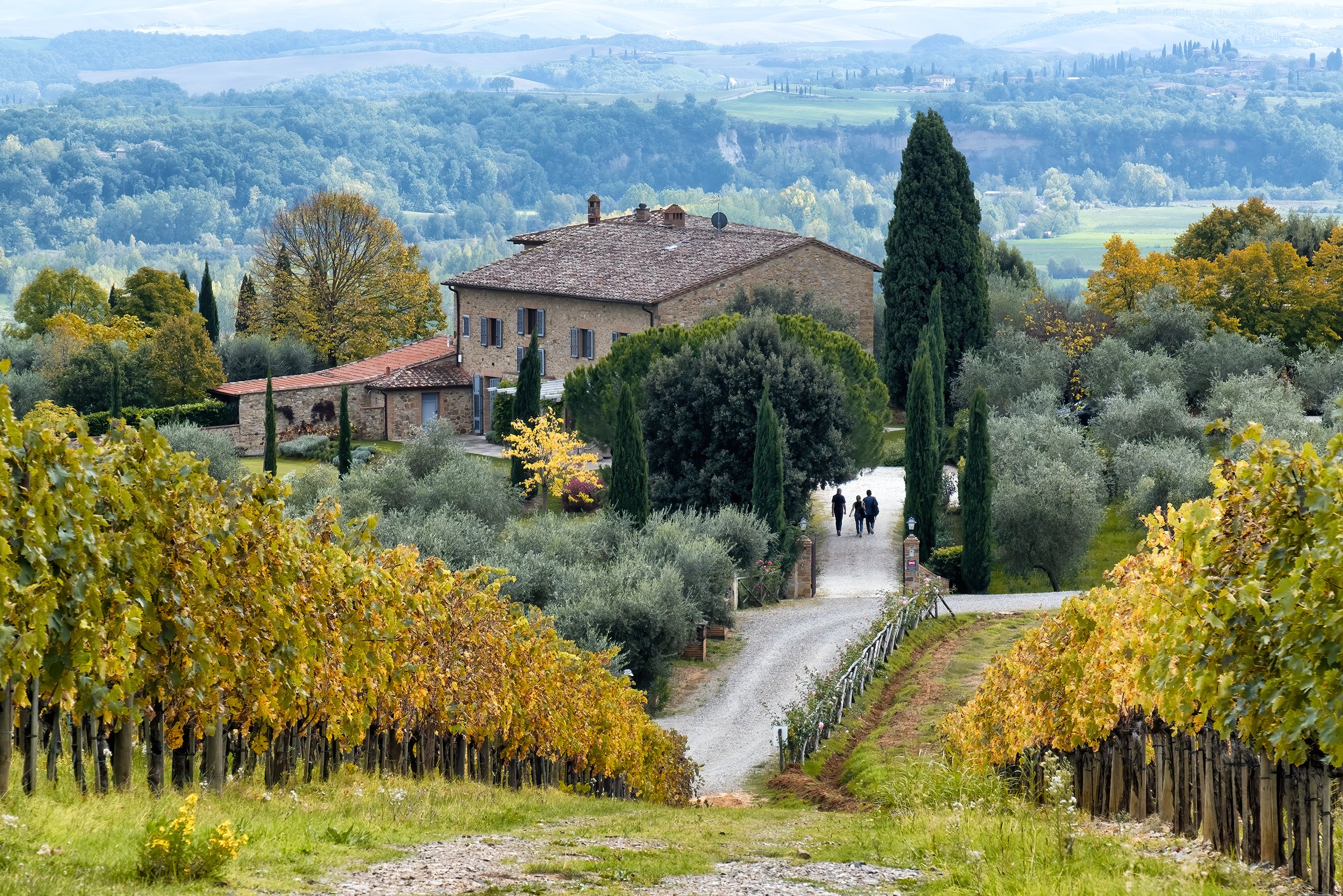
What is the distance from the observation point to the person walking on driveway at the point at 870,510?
42153 mm

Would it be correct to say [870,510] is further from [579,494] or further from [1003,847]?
[1003,847]

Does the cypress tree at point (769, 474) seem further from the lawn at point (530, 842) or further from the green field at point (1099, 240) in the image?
the green field at point (1099, 240)

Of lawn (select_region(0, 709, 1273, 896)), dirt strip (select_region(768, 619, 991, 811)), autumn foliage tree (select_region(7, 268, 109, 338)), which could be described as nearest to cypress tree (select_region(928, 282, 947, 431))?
dirt strip (select_region(768, 619, 991, 811))

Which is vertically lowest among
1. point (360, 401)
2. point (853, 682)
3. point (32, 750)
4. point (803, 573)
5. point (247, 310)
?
point (803, 573)

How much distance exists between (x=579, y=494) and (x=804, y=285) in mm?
18605

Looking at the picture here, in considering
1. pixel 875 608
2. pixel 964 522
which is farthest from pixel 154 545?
pixel 964 522

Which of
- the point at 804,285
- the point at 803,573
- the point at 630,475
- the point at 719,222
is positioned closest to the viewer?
the point at 630,475

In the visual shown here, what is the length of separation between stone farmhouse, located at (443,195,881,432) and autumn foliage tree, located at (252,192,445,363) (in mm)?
9973

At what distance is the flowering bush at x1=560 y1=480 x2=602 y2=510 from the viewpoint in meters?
45.1

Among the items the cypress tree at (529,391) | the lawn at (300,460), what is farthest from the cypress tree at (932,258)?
the lawn at (300,460)

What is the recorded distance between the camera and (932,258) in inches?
2175

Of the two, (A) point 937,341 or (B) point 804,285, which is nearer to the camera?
(A) point 937,341

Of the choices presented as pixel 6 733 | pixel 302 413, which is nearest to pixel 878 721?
pixel 6 733

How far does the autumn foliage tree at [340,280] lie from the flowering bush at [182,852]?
63385 millimetres
